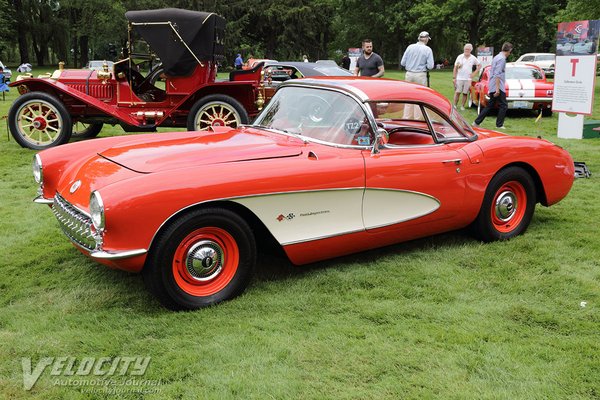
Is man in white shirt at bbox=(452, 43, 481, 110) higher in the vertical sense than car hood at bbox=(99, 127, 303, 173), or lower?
higher

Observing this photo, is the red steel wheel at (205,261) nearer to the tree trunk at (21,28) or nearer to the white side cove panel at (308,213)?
the white side cove panel at (308,213)

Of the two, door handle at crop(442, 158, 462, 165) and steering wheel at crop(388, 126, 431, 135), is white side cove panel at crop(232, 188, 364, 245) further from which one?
steering wheel at crop(388, 126, 431, 135)

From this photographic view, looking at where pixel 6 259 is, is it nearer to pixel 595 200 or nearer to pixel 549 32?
pixel 595 200

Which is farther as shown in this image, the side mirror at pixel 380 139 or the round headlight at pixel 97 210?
the side mirror at pixel 380 139

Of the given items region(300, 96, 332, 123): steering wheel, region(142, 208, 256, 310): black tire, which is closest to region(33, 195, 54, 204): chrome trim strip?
region(142, 208, 256, 310): black tire

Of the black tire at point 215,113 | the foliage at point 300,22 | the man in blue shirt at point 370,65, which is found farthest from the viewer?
the foliage at point 300,22

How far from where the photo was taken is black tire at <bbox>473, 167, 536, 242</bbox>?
4.59 m

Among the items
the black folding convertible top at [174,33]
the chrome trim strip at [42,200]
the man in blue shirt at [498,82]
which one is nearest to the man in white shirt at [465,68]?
the man in blue shirt at [498,82]

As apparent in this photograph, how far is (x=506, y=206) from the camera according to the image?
187 inches

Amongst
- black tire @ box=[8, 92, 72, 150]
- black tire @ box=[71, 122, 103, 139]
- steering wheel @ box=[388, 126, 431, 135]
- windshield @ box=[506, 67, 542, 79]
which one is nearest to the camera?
steering wheel @ box=[388, 126, 431, 135]

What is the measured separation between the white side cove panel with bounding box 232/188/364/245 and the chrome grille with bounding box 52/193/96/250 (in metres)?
0.90

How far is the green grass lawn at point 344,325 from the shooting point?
2.66 metres

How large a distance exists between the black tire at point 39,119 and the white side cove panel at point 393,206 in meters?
6.24

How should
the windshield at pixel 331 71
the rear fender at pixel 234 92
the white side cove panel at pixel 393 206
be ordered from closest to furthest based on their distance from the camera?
the white side cove panel at pixel 393 206, the rear fender at pixel 234 92, the windshield at pixel 331 71
